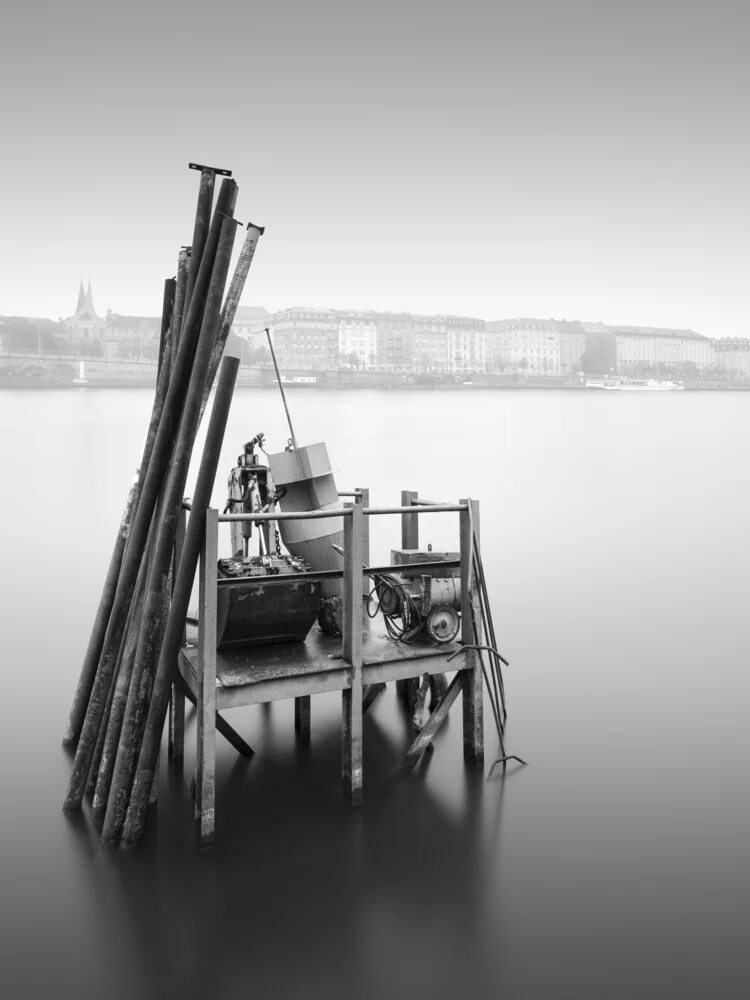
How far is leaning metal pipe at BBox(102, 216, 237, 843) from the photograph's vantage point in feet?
16.6

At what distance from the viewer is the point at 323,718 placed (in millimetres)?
7773

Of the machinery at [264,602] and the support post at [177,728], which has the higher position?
the machinery at [264,602]

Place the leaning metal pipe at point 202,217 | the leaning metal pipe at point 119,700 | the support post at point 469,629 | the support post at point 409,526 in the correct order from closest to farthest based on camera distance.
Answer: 1. the leaning metal pipe at point 119,700
2. the leaning metal pipe at point 202,217
3. the support post at point 469,629
4. the support post at point 409,526

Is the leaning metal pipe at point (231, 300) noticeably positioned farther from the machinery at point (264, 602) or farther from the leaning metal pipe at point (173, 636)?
the machinery at point (264, 602)

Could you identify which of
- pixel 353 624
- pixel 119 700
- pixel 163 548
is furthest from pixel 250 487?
pixel 119 700

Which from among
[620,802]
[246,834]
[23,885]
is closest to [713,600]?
[620,802]

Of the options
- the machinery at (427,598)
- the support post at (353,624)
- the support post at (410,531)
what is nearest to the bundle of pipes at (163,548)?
the support post at (353,624)

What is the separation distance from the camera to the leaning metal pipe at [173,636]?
4.98 meters

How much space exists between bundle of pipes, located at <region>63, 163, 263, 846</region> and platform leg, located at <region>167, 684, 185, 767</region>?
89 centimetres

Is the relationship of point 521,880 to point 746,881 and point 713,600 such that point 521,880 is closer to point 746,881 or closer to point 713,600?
point 746,881

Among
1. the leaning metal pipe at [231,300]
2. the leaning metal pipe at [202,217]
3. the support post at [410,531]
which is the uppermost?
the leaning metal pipe at [202,217]

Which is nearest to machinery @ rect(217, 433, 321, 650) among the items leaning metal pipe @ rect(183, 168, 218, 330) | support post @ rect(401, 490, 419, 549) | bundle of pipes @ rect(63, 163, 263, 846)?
bundle of pipes @ rect(63, 163, 263, 846)

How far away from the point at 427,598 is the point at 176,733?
2.28 metres

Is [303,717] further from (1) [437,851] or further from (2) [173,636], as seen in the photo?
(2) [173,636]
